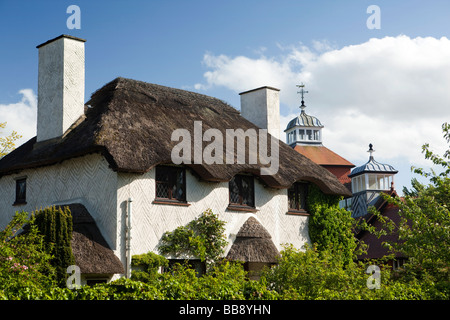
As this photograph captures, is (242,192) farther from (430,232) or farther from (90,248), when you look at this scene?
(430,232)

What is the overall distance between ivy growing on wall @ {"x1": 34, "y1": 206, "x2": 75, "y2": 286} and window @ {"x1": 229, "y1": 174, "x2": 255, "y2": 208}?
24.5ft

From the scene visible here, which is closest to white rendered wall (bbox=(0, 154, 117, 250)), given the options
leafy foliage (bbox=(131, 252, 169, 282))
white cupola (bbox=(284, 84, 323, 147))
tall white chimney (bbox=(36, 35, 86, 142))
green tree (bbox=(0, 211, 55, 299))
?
leafy foliage (bbox=(131, 252, 169, 282))

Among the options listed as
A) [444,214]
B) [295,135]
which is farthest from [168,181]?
[295,135]

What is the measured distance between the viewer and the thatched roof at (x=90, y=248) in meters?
17.6

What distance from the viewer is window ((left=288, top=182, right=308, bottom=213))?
974 inches

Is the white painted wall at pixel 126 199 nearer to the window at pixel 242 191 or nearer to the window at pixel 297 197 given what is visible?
the window at pixel 242 191

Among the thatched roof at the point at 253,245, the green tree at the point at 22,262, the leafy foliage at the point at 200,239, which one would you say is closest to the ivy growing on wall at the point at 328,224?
the thatched roof at the point at 253,245

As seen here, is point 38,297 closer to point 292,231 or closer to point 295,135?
point 292,231

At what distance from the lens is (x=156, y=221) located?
65.1 feet

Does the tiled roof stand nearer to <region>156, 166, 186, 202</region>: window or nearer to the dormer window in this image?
the dormer window

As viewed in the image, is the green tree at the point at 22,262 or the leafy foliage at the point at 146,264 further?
the leafy foliage at the point at 146,264

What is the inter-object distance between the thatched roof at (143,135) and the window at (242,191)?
1.74 feet

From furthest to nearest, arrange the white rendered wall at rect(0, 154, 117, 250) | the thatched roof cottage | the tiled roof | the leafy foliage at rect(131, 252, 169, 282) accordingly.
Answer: the tiled roof < the white rendered wall at rect(0, 154, 117, 250) < the thatched roof cottage < the leafy foliage at rect(131, 252, 169, 282)
